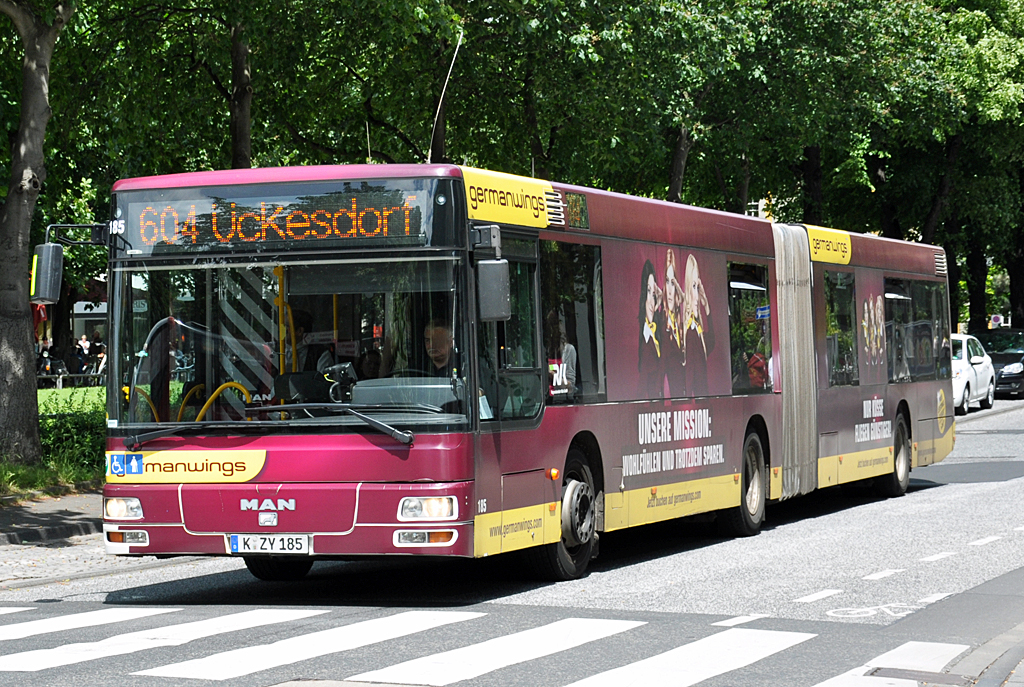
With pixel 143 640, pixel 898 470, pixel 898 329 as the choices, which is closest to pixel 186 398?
pixel 143 640

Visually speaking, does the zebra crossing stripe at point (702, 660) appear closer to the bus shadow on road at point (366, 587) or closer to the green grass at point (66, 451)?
the bus shadow on road at point (366, 587)

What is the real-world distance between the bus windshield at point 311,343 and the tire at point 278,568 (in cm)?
194

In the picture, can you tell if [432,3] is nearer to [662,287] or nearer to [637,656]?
[662,287]

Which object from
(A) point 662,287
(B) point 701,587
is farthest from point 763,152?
(B) point 701,587

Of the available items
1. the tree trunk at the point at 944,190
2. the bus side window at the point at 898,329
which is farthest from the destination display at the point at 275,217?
the tree trunk at the point at 944,190

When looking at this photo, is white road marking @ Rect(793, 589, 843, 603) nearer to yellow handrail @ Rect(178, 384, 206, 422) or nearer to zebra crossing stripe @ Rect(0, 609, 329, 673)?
zebra crossing stripe @ Rect(0, 609, 329, 673)

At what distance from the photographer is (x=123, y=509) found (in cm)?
1030

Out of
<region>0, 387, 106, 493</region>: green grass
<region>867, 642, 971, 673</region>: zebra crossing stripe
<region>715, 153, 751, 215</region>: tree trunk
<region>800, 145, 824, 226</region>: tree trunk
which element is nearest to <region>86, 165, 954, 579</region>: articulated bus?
<region>867, 642, 971, 673</region>: zebra crossing stripe

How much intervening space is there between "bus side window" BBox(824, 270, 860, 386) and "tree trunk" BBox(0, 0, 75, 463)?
29.1 feet

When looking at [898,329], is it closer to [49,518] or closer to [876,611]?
[876,611]

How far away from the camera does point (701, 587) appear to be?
11086 millimetres

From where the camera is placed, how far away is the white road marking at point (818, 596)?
1034 centimetres

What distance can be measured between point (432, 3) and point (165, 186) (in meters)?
10.6

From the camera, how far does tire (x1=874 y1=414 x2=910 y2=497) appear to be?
62.7ft
